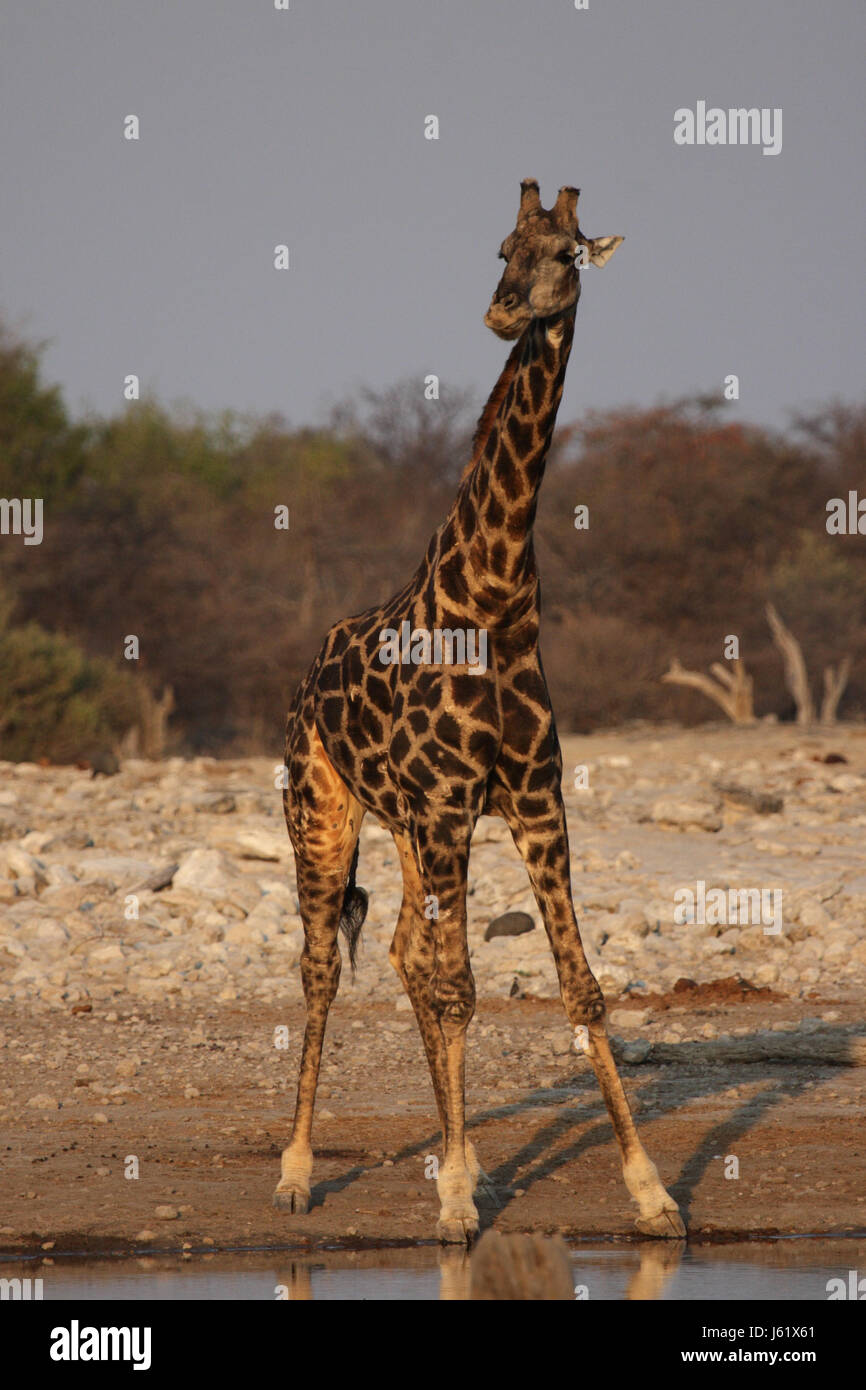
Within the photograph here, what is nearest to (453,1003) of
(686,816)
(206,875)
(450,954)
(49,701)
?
(450,954)

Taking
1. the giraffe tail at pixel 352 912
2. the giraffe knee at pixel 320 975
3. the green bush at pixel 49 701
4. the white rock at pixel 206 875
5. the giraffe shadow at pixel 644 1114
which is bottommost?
the giraffe shadow at pixel 644 1114

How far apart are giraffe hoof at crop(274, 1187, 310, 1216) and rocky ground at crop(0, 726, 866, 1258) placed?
0.09 metres

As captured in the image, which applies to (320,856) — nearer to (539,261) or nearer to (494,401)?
(494,401)

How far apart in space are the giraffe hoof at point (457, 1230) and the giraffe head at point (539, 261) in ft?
9.32

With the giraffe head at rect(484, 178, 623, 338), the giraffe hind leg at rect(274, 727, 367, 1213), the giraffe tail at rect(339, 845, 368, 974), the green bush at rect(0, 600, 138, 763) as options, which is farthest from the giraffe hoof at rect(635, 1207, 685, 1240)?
the green bush at rect(0, 600, 138, 763)

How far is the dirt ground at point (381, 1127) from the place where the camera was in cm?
591

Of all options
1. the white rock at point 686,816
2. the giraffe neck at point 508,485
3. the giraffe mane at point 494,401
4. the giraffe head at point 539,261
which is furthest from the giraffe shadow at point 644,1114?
the white rock at point 686,816

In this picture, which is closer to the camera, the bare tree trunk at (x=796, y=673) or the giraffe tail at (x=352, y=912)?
the giraffe tail at (x=352, y=912)

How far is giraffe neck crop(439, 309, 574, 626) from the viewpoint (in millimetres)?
5660

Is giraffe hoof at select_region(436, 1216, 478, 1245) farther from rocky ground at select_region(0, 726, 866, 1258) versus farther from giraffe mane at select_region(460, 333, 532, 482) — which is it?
giraffe mane at select_region(460, 333, 532, 482)

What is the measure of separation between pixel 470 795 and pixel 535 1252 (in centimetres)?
259

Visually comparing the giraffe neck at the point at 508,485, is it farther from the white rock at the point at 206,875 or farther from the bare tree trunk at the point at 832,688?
the bare tree trunk at the point at 832,688
